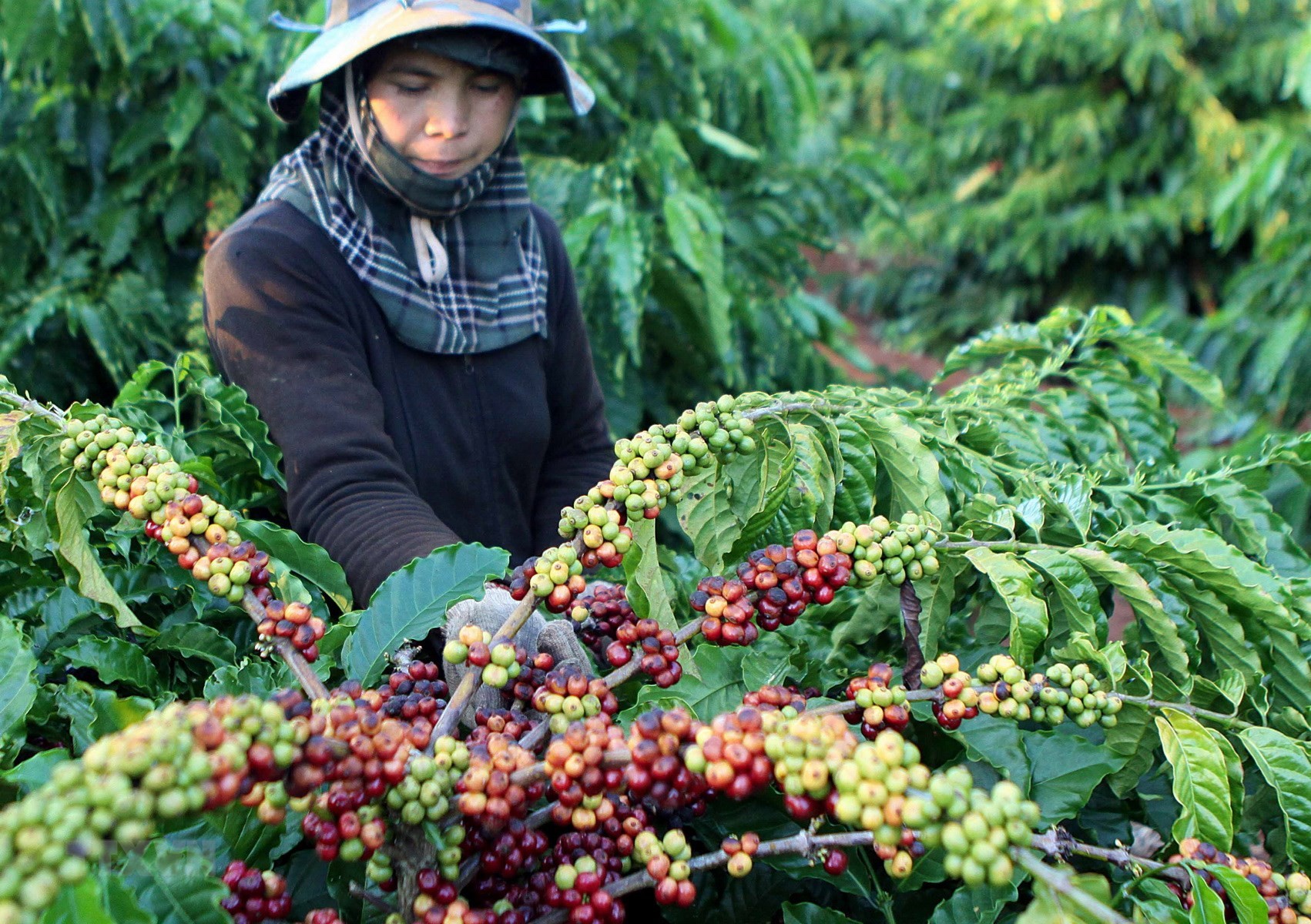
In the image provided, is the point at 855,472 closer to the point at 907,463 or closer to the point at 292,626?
the point at 907,463

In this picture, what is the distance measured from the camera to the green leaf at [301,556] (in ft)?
3.61

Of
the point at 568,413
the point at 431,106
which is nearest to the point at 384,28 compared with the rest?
the point at 431,106

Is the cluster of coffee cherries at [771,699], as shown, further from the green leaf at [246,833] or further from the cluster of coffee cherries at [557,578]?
the green leaf at [246,833]

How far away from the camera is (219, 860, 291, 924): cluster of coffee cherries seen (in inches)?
30.6

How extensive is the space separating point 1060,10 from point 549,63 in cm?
674

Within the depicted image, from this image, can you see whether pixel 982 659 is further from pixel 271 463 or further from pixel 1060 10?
pixel 1060 10

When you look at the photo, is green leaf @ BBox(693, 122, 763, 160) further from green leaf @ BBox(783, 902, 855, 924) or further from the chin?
green leaf @ BBox(783, 902, 855, 924)

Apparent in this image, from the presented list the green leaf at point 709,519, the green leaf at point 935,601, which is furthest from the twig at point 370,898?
the green leaf at point 935,601

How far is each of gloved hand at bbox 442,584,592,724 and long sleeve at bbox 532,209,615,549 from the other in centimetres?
84

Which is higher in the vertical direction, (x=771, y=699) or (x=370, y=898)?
(x=771, y=699)

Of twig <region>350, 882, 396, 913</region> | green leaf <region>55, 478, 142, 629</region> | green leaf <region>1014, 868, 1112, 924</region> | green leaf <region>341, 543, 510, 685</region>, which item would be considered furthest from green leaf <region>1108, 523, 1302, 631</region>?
green leaf <region>55, 478, 142, 629</region>

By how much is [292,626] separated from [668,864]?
35cm

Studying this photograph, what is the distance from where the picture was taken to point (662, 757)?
715 mm

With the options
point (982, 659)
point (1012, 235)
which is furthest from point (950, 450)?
point (1012, 235)
